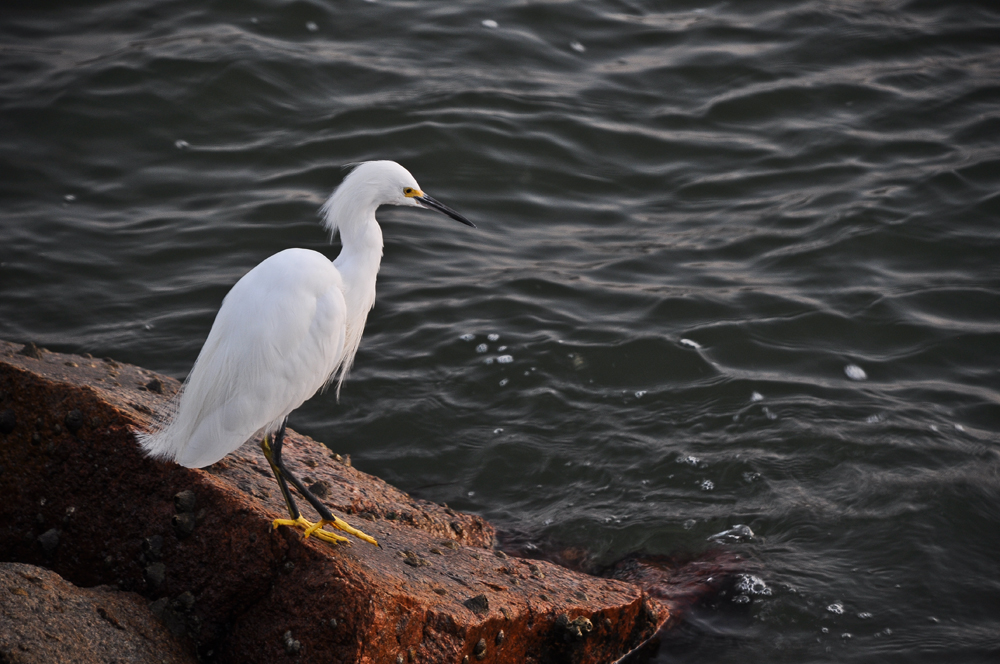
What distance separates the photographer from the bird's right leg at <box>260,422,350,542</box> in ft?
9.60

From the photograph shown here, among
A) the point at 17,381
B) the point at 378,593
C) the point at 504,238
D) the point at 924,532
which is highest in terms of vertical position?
the point at 17,381

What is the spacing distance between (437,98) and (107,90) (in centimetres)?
331

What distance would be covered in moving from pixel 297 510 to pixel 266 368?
0.54 m

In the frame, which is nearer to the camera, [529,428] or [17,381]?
[17,381]

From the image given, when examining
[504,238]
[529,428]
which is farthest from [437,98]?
[529,428]

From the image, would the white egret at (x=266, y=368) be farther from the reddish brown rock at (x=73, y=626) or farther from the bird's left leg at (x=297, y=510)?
the reddish brown rock at (x=73, y=626)

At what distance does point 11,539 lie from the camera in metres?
3.05

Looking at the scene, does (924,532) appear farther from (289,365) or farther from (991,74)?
(991,74)

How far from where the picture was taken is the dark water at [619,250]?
4.76 metres

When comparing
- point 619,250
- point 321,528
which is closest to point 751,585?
point 321,528

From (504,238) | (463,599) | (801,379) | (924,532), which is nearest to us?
(463,599)

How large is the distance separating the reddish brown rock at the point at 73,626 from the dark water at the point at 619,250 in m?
2.23

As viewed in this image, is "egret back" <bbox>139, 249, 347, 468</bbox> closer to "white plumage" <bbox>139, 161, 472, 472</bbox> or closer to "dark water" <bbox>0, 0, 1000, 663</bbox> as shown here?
"white plumage" <bbox>139, 161, 472, 472</bbox>

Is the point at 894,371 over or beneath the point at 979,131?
beneath
